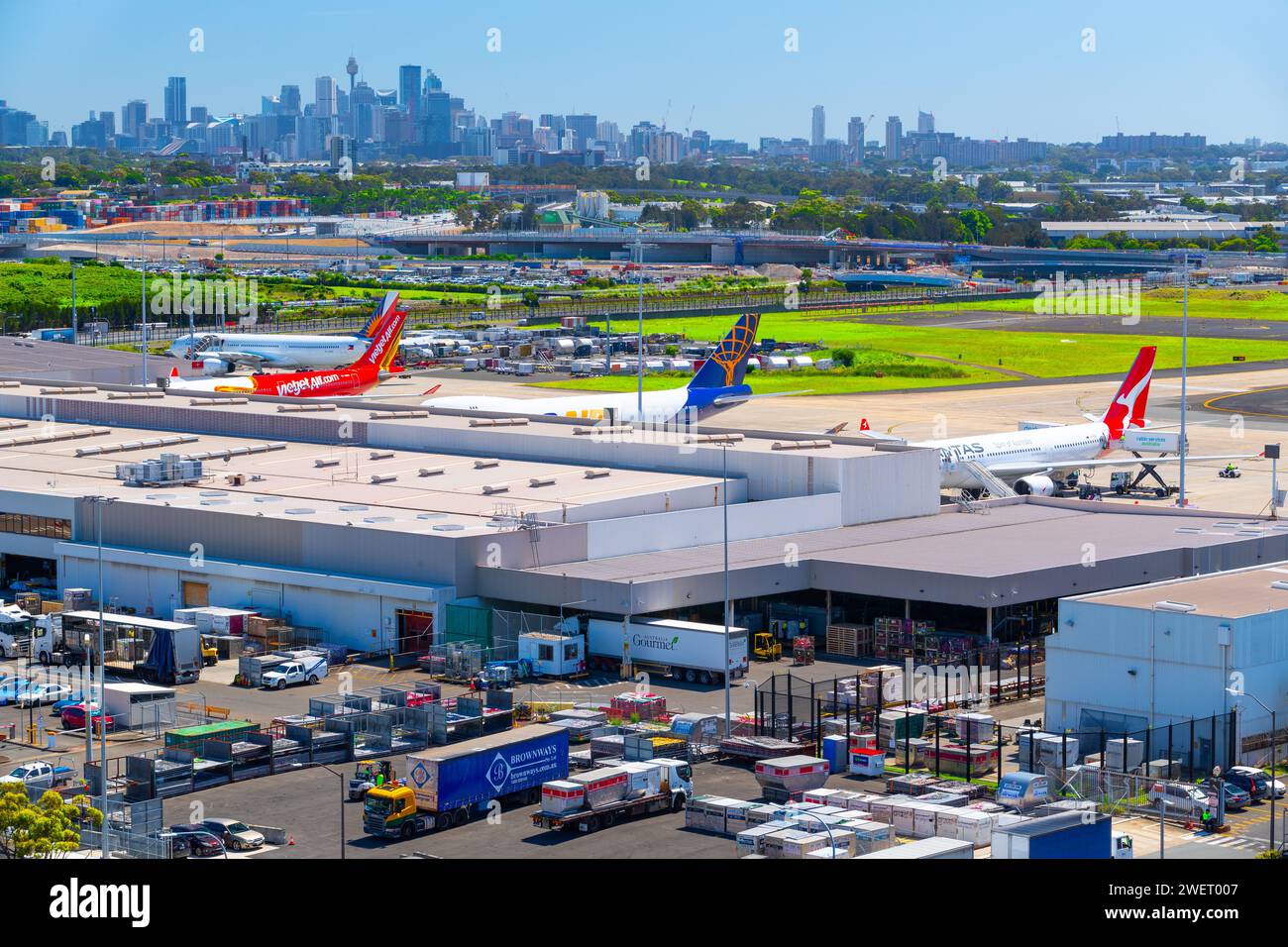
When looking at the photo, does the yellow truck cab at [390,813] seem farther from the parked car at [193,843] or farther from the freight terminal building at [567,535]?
the freight terminal building at [567,535]

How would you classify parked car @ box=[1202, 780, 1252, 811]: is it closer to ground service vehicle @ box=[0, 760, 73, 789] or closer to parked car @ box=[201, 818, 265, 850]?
parked car @ box=[201, 818, 265, 850]

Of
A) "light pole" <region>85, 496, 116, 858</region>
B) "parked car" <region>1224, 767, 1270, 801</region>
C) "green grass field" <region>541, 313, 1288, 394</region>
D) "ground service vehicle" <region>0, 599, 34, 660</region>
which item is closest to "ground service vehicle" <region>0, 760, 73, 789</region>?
"light pole" <region>85, 496, 116, 858</region>

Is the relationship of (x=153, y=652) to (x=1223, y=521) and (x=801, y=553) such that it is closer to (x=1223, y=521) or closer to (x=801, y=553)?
(x=801, y=553)

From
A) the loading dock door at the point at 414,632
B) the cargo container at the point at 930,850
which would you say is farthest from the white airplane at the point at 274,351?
the cargo container at the point at 930,850

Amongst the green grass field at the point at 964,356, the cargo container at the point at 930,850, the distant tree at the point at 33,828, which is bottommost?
the cargo container at the point at 930,850
